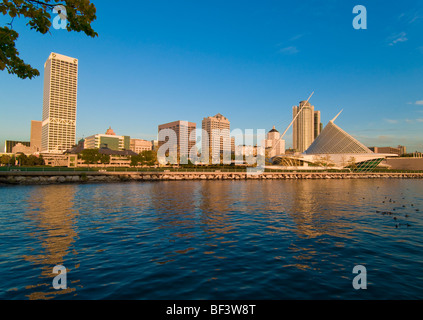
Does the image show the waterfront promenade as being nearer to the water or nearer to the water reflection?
the water reflection

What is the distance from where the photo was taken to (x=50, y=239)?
15.7 m

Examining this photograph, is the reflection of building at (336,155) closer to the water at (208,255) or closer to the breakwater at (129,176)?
the breakwater at (129,176)

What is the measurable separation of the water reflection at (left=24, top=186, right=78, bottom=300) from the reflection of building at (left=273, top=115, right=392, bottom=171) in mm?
131532

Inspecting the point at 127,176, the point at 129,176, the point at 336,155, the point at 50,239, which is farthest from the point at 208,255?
the point at 336,155

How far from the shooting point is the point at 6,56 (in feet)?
21.6

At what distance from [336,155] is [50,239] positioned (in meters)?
156

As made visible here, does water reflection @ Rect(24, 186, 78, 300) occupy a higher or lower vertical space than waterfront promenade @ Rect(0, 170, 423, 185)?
lower

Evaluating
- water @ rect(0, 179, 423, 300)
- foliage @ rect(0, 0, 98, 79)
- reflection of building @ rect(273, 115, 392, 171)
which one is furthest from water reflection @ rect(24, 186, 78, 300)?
reflection of building @ rect(273, 115, 392, 171)

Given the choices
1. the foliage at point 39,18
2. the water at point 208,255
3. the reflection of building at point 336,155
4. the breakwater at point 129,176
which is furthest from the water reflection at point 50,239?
the reflection of building at point 336,155

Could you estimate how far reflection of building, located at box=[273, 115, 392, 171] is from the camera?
131m

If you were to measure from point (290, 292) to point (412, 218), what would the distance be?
70.5 ft

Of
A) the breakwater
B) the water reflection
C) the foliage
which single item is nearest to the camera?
the foliage
